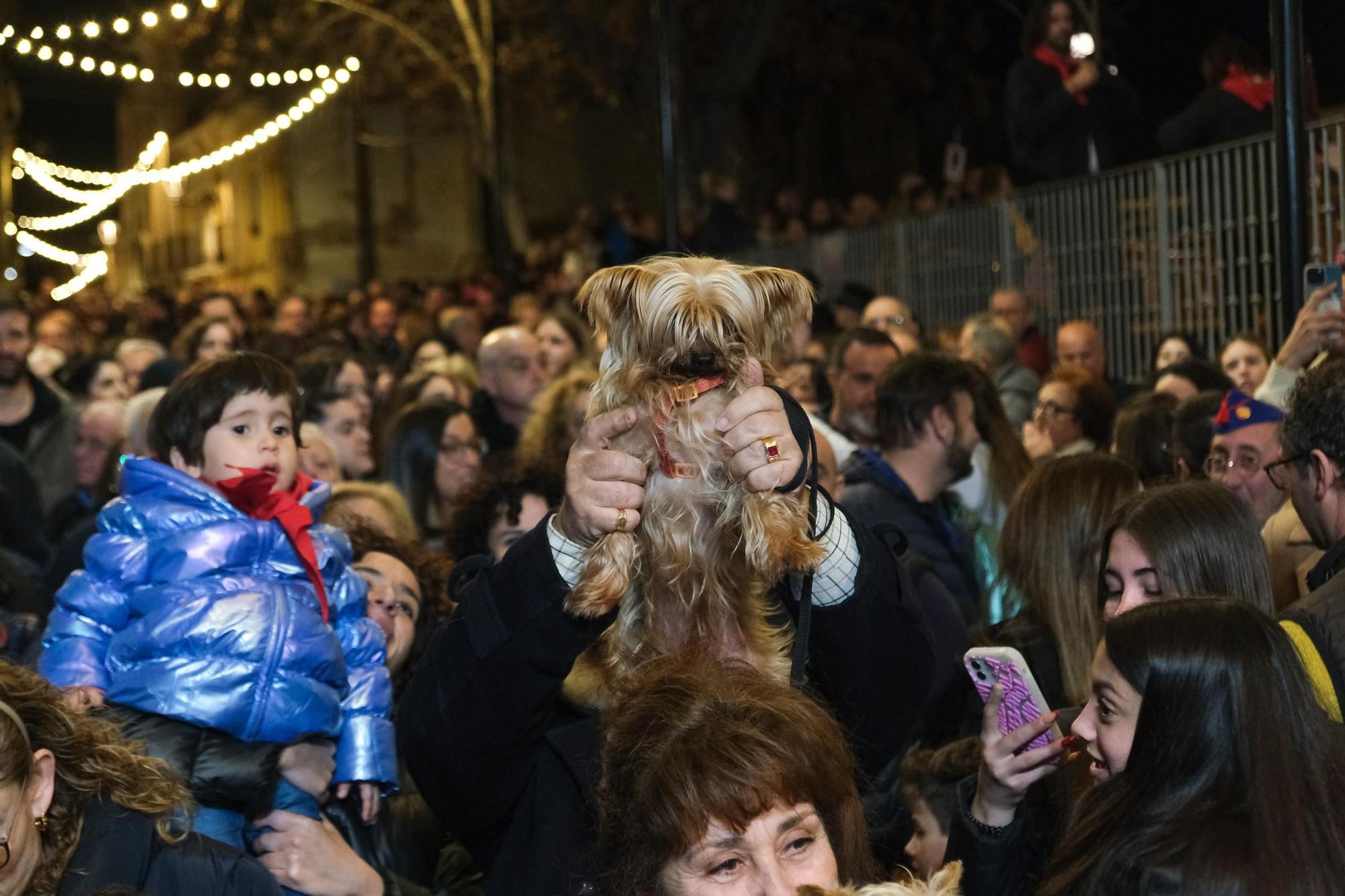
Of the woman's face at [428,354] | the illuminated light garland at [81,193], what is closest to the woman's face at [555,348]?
the woman's face at [428,354]

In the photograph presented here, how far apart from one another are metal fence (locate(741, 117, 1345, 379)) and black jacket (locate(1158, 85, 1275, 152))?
239 millimetres

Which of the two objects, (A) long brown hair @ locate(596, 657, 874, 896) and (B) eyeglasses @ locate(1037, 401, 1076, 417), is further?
(B) eyeglasses @ locate(1037, 401, 1076, 417)

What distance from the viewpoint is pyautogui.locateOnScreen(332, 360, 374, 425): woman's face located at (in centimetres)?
770

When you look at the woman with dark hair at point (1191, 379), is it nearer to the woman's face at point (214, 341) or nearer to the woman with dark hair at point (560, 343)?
the woman with dark hair at point (560, 343)

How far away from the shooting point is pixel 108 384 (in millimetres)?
9344

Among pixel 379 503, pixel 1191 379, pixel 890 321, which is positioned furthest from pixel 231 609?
pixel 890 321

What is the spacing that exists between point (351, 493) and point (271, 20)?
23249mm

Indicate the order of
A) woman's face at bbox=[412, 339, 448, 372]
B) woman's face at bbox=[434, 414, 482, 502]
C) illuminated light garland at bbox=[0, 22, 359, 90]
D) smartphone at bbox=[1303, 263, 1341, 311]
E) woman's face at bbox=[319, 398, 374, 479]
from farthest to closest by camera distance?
illuminated light garland at bbox=[0, 22, 359, 90], woman's face at bbox=[412, 339, 448, 372], woman's face at bbox=[319, 398, 374, 479], woman's face at bbox=[434, 414, 482, 502], smartphone at bbox=[1303, 263, 1341, 311]

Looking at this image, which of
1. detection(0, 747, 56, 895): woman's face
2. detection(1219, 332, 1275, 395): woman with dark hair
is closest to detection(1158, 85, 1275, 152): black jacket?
detection(1219, 332, 1275, 395): woman with dark hair

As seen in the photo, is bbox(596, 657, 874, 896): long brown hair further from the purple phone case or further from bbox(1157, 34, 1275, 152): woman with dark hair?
bbox(1157, 34, 1275, 152): woman with dark hair

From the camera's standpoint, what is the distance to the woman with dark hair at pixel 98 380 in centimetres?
932

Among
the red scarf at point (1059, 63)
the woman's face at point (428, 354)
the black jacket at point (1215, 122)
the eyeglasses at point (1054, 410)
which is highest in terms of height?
the red scarf at point (1059, 63)

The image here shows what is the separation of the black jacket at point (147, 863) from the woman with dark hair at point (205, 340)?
22.5ft

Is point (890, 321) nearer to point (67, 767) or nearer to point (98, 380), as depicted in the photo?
point (98, 380)
